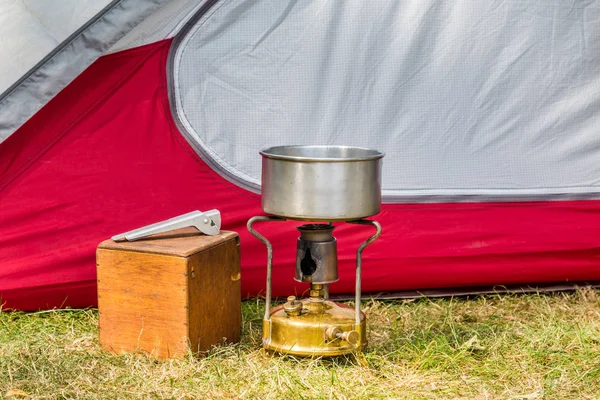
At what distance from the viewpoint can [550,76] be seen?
3154 millimetres

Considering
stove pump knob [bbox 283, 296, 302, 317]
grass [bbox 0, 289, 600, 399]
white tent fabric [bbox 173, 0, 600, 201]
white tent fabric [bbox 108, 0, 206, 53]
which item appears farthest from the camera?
white tent fabric [bbox 173, 0, 600, 201]

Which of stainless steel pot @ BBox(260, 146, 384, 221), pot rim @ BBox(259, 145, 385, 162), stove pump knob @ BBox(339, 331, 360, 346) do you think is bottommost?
stove pump knob @ BBox(339, 331, 360, 346)

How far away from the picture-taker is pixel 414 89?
10.2 feet

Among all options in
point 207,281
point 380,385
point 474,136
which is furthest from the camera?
point 474,136

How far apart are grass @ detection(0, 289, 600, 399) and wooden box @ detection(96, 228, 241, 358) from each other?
5 cm

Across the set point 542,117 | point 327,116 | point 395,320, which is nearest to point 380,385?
point 395,320

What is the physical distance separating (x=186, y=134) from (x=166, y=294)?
→ 2.10ft

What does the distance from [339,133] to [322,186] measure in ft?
2.26

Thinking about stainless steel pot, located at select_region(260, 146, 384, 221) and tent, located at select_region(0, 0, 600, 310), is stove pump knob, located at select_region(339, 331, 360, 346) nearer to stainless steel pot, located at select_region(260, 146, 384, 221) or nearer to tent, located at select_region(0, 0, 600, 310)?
stainless steel pot, located at select_region(260, 146, 384, 221)

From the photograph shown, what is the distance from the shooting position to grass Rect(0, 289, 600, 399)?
2.40 metres

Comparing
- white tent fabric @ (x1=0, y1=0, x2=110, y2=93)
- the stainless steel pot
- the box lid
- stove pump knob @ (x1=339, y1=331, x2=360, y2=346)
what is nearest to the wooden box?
the box lid

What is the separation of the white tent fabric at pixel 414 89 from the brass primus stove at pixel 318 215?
460mm

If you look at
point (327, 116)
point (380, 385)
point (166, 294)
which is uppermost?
point (327, 116)

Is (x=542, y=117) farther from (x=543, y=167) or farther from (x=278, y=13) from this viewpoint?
(x=278, y=13)
